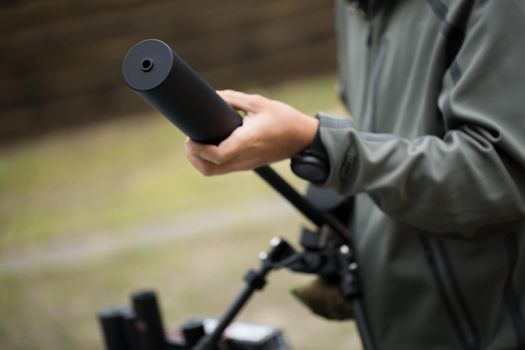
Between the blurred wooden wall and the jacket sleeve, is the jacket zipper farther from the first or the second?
the blurred wooden wall

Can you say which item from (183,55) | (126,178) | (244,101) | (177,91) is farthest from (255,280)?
(183,55)

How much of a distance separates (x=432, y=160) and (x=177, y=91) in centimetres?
38

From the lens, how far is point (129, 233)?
15.6 ft

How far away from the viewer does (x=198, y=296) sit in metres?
3.93

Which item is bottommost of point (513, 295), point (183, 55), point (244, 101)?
point (513, 295)

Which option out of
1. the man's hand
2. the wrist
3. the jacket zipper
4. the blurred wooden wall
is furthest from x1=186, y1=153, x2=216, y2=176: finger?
the blurred wooden wall

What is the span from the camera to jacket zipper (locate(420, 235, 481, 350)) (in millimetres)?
1281

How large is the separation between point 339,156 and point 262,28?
5.38 meters

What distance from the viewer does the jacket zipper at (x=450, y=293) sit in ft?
4.20

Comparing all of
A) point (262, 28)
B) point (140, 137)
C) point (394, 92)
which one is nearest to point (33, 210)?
point (140, 137)

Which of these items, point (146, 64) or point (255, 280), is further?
point (255, 280)

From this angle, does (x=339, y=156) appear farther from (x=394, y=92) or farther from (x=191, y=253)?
(x=191, y=253)

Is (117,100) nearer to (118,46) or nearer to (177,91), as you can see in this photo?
(118,46)

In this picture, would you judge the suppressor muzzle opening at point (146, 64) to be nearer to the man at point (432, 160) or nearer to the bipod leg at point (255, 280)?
the man at point (432, 160)
